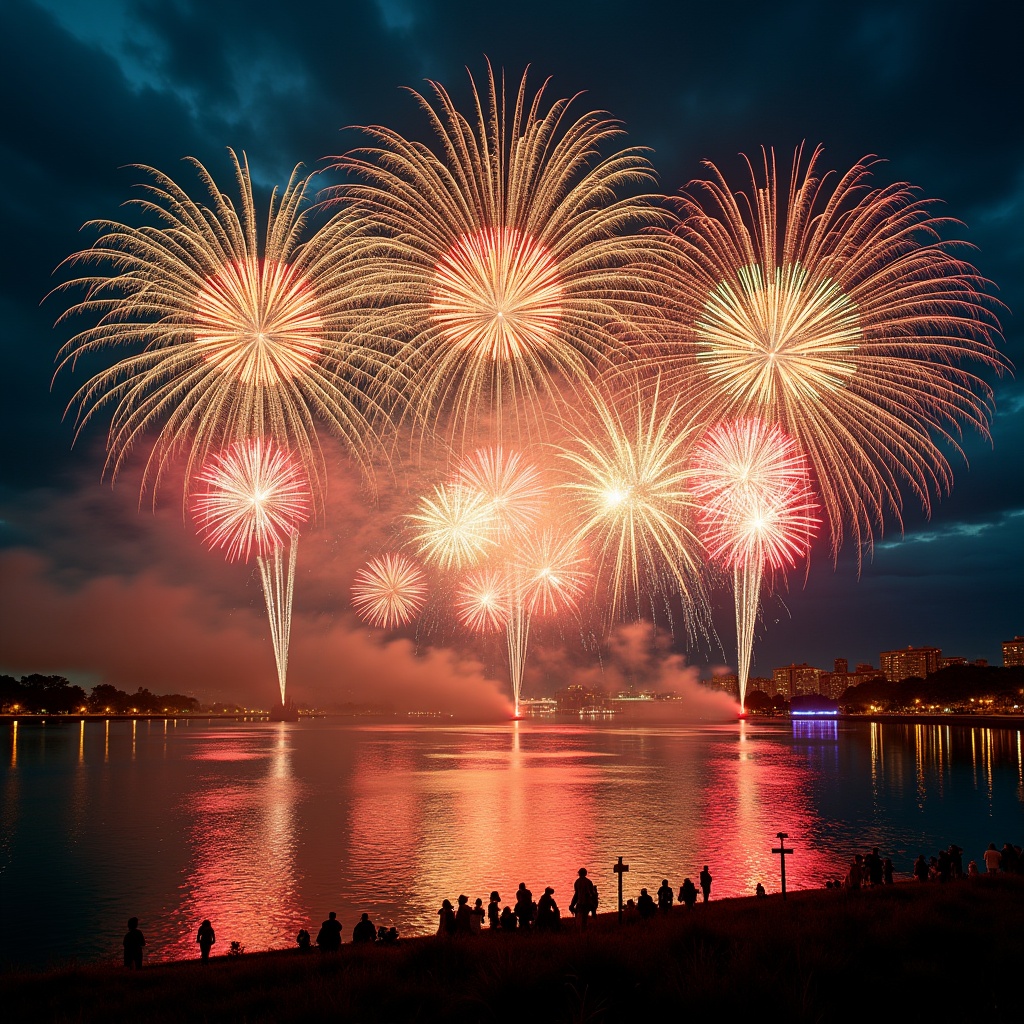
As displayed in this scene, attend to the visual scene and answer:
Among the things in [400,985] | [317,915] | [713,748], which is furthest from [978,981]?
[713,748]

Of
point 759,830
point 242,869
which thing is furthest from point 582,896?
point 759,830

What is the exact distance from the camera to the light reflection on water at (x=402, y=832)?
122 feet

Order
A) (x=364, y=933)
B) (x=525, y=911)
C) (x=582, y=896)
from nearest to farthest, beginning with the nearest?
(x=582, y=896)
(x=364, y=933)
(x=525, y=911)

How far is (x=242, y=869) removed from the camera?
44.9 metres

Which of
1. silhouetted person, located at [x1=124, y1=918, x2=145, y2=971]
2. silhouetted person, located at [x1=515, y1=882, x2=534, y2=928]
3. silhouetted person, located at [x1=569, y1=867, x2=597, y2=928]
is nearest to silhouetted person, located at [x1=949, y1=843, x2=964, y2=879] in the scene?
silhouetted person, located at [x1=569, y1=867, x2=597, y2=928]

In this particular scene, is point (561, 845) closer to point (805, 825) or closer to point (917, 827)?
point (805, 825)

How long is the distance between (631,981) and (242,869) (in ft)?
124

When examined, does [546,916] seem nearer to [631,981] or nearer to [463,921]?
[463,921]

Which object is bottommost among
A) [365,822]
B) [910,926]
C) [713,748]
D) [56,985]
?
[713,748]

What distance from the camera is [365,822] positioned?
2400 inches

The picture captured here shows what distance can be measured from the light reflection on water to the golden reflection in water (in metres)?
0.17

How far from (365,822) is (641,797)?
26.8 m

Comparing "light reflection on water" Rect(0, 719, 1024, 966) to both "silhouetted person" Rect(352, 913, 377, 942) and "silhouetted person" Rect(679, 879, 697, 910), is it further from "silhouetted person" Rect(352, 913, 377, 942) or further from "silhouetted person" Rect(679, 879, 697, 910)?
"silhouetted person" Rect(679, 879, 697, 910)

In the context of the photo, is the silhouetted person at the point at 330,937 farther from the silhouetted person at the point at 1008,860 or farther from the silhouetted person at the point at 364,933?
the silhouetted person at the point at 1008,860
